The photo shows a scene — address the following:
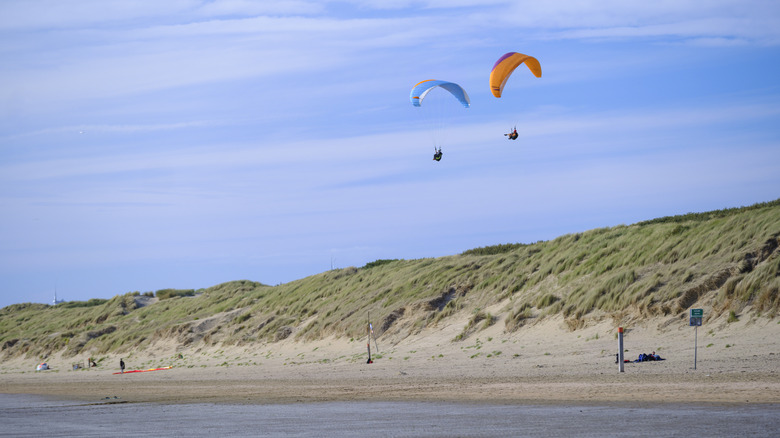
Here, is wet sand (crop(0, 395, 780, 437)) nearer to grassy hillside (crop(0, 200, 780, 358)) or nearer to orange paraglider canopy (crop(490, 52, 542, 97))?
grassy hillside (crop(0, 200, 780, 358))

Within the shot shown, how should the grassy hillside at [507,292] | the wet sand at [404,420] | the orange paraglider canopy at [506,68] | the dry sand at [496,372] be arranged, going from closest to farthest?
the wet sand at [404,420] < the dry sand at [496,372] < the grassy hillside at [507,292] < the orange paraglider canopy at [506,68]

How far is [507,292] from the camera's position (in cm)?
3294

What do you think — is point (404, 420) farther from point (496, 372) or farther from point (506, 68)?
point (506, 68)

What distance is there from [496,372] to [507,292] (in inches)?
452

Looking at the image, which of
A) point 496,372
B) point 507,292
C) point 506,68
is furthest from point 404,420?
point 507,292

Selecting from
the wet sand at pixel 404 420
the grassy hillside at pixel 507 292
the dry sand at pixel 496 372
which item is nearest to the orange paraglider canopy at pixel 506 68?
the grassy hillside at pixel 507 292

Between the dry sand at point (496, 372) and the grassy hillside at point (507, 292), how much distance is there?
105 centimetres

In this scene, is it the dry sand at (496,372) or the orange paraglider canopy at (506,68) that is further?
the orange paraglider canopy at (506,68)

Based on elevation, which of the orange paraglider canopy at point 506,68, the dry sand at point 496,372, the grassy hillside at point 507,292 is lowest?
the dry sand at point 496,372

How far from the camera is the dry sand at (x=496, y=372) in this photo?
52.4 feet

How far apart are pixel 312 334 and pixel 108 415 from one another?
20.6m

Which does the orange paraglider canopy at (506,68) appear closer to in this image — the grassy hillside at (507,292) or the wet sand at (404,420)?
the grassy hillside at (507,292)

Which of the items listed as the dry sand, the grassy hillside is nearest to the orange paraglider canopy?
the grassy hillside

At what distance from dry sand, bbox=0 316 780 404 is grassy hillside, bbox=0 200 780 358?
1049 millimetres
